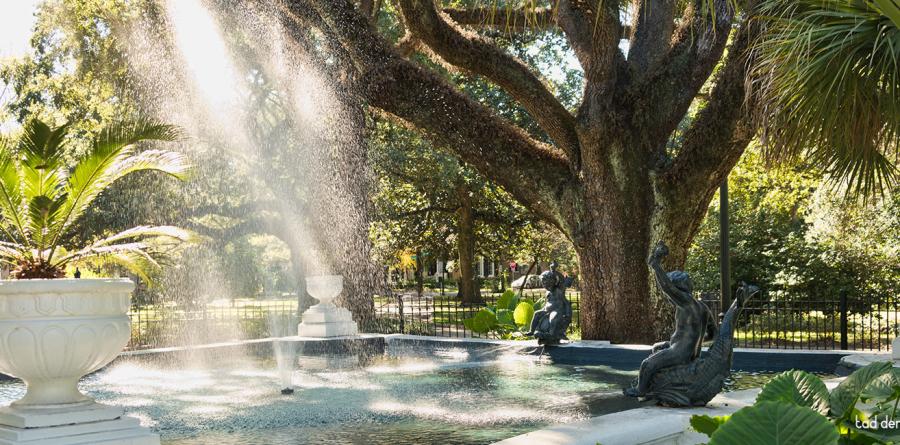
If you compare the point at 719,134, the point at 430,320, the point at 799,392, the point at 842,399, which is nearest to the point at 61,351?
the point at 799,392

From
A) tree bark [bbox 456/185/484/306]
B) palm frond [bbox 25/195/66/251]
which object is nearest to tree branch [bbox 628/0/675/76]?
palm frond [bbox 25/195/66/251]

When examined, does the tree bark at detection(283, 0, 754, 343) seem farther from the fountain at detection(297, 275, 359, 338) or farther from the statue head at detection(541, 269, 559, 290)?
the fountain at detection(297, 275, 359, 338)

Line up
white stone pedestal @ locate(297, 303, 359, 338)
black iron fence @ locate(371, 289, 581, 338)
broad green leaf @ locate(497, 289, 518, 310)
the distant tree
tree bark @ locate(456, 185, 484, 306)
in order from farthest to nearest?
tree bark @ locate(456, 185, 484, 306)
the distant tree
black iron fence @ locate(371, 289, 581, 338)
broad green leaf @ locate(497, 289, 518, 310)
white stone pedestal @ locate(297, 303, 359, 338)

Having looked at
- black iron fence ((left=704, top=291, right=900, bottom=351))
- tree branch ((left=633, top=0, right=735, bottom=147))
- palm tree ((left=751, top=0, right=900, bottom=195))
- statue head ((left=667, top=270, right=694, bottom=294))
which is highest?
tree branch ((left=633, top=0, right=735, bottom=147))

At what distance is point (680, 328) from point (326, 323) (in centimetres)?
874

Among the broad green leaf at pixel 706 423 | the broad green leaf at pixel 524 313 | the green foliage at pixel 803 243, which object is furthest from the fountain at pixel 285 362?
Result: the green foliage at pixel 803 243

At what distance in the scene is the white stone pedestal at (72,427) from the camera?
524 cm

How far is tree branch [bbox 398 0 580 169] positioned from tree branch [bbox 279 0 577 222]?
0.46m

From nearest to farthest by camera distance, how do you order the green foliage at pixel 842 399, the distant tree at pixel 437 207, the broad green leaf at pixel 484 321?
the green foliage at pixel 842 399
the broad green leaf at pixel 484 321
the distant tree at pixel 437 207

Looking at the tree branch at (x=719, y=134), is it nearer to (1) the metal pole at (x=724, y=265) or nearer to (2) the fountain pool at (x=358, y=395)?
(1) the metal pole at (x=724, y=265)

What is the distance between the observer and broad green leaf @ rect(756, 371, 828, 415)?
252cm

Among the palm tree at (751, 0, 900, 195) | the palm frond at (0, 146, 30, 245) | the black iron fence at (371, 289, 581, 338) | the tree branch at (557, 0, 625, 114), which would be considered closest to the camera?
the palm frond at (0, 146, 30, 245)

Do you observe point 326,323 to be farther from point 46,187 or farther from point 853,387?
point 853,387

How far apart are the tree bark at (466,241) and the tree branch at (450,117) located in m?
14.0
